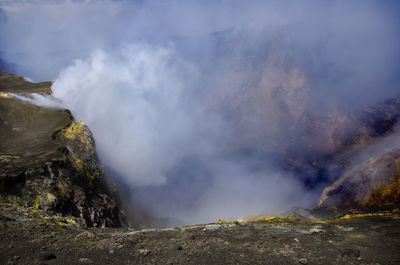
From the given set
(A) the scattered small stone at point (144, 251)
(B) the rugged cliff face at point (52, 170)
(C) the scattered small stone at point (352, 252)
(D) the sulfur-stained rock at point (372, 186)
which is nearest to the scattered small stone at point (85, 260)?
(A) the scattered small stone at point (144, 251)

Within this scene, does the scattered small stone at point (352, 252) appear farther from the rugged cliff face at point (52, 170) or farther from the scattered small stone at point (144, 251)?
the rugged cliff face at point (52, 170)

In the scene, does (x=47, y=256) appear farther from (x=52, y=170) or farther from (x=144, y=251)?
(x=52, y=170)

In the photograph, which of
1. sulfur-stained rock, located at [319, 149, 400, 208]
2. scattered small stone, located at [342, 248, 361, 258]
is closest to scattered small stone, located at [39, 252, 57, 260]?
scattered small stone, located at [342, 248, 361, 258]

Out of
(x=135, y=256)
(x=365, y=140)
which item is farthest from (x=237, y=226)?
(x=365, y=140)

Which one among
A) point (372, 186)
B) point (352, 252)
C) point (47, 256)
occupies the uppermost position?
point (372, 186)

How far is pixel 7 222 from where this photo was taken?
11.3 m

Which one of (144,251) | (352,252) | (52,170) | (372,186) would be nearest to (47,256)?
(144,251)

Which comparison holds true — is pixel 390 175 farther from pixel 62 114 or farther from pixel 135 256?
pixel 62 114

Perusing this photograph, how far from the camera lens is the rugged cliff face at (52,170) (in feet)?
51.4

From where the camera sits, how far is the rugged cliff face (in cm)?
1566

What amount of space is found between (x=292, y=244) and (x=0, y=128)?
28524mm

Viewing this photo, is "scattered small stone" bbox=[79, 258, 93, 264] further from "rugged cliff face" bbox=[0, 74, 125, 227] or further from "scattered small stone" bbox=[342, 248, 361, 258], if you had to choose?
"scattered small stone" bbox=[342, 248, 361, 258]

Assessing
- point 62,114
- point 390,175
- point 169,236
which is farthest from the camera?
point 62,114

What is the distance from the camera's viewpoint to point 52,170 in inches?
711
